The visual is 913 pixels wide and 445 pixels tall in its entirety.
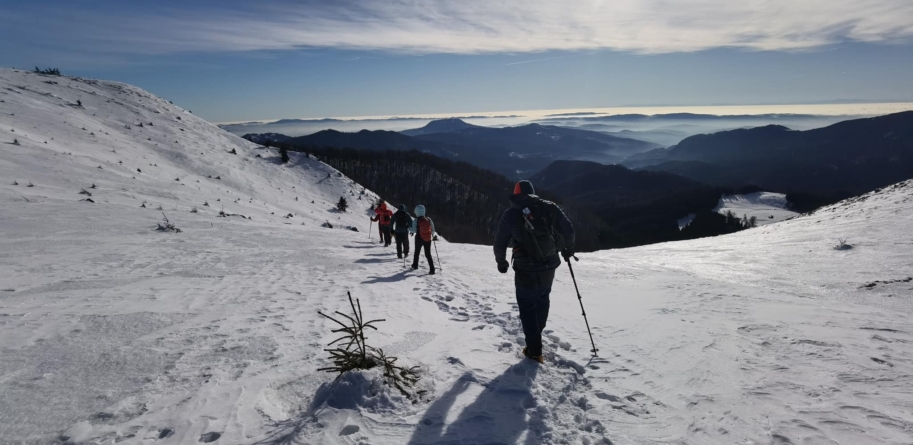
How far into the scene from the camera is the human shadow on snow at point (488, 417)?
148 inches

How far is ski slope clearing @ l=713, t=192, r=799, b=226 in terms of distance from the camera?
367 feet

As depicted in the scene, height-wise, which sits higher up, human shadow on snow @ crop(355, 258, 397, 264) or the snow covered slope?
the snow covered slope

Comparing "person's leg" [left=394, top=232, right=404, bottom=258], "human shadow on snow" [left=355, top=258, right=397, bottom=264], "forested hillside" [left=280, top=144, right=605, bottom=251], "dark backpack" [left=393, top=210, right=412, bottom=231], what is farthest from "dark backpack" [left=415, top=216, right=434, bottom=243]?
"forested hillside" [left=280, top=144, right=605, bottom=251]

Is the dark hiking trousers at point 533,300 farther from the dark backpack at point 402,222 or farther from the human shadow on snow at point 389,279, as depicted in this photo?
the dark backpack at point 402,222

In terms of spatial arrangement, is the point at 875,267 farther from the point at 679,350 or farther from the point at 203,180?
the point at 203,180

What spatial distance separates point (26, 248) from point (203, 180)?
862 inches

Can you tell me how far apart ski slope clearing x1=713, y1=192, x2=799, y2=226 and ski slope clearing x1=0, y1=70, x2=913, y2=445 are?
118m

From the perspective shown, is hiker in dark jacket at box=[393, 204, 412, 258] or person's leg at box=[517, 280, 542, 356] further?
hiker in dark jacket at box=[393, 204, 412, 258]

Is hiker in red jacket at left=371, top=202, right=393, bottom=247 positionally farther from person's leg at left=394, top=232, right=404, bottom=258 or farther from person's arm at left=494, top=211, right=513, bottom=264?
person's arm at left=494, top=211, right=513, bottom=264

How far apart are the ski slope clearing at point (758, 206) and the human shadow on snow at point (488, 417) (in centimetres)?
12494

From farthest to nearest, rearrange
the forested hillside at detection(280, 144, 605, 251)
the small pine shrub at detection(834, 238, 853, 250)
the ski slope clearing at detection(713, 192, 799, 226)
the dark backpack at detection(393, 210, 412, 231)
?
1. the forested hillside at detection(280, 144, 605, 251)
2. the ski slope clearing at detection(713, 192, 799, 226)
3. the dark backpack at detection(393, 210, 412, 231)
4. the small pine shrub at detection(834, 238, 853, 250)

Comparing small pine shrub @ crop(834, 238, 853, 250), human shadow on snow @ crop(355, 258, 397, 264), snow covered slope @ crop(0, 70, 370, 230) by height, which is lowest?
human shadow on snow @ crop(355, 258, 397, 264)

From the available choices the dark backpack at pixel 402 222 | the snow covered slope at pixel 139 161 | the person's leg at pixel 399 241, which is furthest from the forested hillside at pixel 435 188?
the dark backpack at pixel 402 222

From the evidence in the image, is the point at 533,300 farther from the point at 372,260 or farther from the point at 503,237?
the point at 372,260
